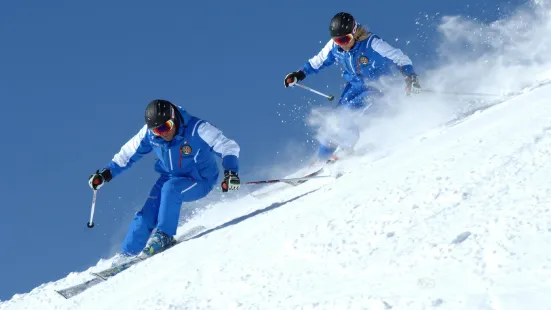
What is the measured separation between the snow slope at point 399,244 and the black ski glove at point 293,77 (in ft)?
11.8

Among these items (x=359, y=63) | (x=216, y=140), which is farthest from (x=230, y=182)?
(x=359, y=63)

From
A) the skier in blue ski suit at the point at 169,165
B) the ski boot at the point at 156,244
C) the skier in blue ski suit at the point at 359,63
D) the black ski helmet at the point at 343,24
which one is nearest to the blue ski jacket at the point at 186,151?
the skier in blue ski suit at the point at 169,165

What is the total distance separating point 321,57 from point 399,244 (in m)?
6.14

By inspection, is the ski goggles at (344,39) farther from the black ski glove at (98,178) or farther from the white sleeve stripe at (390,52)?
the black ski glove at (98,178)

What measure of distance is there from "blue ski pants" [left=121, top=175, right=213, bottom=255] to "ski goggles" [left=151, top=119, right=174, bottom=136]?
0.53m

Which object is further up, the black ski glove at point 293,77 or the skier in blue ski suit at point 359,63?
the black ski glove at point 293,77

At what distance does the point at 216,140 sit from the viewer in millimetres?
7195

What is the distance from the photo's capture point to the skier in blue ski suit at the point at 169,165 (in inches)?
271

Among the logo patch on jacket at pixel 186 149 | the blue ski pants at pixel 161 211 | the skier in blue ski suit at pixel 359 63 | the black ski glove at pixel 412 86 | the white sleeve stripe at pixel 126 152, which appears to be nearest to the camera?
the blue ski pants at pixel 161 211

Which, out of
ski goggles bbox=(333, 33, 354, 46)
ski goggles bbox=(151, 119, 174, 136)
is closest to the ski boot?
ski goggles bbox=(151, 119, 174, 136)

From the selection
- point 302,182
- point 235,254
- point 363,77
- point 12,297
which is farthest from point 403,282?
point 363,77

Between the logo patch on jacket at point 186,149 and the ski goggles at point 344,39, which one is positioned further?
the ski goggles at point 344,39

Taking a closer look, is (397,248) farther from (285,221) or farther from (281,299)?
(285,221)

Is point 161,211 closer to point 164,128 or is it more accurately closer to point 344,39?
point 164,128
